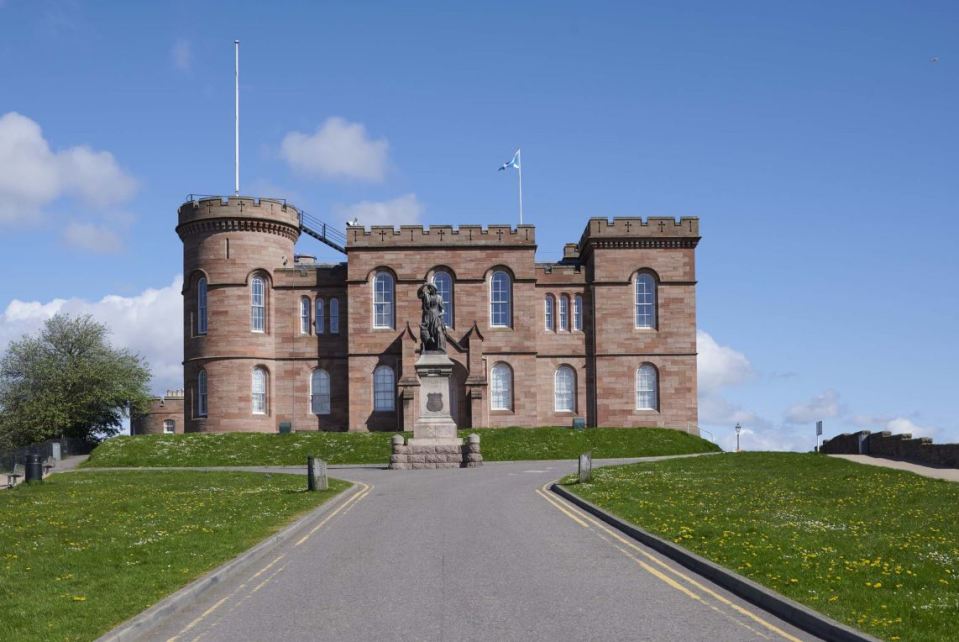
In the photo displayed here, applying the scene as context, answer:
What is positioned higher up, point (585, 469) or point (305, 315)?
point (305, 315)

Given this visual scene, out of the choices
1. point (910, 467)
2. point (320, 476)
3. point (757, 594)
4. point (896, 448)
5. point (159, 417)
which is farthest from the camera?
point (159, 417)

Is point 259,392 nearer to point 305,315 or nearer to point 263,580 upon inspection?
point 305,315

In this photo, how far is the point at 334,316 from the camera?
2277 inches

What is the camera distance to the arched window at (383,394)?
5638cm

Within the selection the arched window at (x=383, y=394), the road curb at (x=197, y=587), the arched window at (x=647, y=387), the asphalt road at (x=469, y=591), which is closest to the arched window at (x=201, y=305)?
the arched window at (x=383, y=394)

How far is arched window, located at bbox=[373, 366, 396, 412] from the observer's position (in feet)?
185

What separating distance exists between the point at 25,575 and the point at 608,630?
8106 millimetres

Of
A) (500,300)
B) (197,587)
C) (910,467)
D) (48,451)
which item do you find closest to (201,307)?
(48,451)

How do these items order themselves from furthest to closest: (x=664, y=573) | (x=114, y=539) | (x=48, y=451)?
(x=48, y=451), (x=114, y=539), (x=664, y=573)

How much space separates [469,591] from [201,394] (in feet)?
154

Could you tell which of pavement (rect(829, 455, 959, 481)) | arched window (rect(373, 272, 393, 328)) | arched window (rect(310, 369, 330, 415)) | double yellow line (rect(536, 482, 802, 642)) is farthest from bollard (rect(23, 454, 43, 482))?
pavement (rect(829, 455, 959, 481))

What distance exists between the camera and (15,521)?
21422 mm

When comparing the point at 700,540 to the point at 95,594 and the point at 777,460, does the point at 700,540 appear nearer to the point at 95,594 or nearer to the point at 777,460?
the point at 95,594

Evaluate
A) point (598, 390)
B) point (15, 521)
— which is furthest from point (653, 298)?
point (15, 521)
